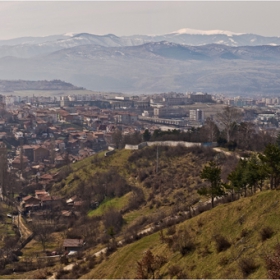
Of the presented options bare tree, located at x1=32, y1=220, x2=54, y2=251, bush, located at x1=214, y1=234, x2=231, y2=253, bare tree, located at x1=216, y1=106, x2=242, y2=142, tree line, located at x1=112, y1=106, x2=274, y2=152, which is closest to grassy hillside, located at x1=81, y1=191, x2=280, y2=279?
bush, located at x1=214, y1=234, x2=231, y2=253

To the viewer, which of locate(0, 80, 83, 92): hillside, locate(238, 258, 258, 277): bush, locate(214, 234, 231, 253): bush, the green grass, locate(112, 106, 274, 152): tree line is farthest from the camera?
locate(0, 80, 83, 92): hillside

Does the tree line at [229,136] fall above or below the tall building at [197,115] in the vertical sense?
above

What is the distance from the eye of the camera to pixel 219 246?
10570 millimetres

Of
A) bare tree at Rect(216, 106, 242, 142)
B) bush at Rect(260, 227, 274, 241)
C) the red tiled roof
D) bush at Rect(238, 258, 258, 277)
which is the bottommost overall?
the red tiled roof

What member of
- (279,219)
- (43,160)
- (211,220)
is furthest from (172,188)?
(43,160)

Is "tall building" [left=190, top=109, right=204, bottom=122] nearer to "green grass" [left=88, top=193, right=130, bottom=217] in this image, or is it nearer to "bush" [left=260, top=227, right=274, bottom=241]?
"green grass" [left=88, top=193, right=130, bottom=217]

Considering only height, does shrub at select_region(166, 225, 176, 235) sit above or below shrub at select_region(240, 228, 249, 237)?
below

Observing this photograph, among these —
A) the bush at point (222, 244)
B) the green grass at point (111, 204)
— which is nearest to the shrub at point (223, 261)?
the bush at point (222, 244)

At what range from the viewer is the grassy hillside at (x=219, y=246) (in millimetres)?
9555

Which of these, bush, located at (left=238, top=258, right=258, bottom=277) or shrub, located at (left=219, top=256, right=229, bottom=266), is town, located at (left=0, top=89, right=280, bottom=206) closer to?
shrub, located at (left=219, top=256, right=229, bottom=266)

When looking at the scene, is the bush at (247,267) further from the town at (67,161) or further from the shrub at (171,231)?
the town at (67,161)

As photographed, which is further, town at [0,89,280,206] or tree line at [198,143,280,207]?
town at [0,89,280,206]

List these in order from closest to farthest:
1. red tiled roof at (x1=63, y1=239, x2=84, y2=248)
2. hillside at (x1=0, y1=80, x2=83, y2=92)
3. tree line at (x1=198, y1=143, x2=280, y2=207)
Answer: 1. tree line at (x1=198, y1=143, x2=280, y2=207)
2. red tiled roof at (x1=63, y1=239, x2=84, y2=248)
3. hillside at (x1=0, y1=80, x2=83, y2=92)

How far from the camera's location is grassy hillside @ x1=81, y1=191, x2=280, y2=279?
955cm
